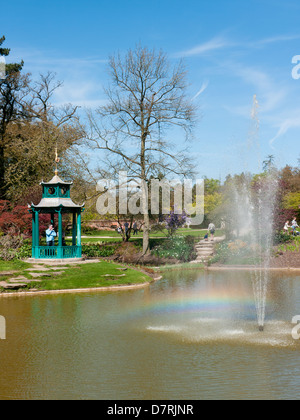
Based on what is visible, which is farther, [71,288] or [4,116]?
[4,116]

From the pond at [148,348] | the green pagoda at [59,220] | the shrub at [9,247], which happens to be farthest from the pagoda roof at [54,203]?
the pond at [148,348]

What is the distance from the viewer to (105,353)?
1078 cm

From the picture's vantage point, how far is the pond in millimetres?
8586

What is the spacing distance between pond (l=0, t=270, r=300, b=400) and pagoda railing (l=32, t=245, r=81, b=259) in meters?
6.04

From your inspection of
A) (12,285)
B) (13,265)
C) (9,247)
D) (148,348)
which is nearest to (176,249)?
(9,247)

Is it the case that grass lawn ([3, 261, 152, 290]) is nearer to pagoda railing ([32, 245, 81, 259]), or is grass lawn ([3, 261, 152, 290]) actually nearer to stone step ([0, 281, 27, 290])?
stone step ([0, 281, 27, 290])

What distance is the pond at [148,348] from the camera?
8.59 metres

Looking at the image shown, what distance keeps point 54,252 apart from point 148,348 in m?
14.8

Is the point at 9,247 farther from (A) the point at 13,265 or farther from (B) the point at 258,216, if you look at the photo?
(B) the point at 258,216

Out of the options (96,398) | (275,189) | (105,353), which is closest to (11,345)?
(105,353)

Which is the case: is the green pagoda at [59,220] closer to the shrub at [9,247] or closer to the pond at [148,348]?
the shrub at [9,247]

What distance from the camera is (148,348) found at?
11250 mm

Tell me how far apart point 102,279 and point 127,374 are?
1258cm
